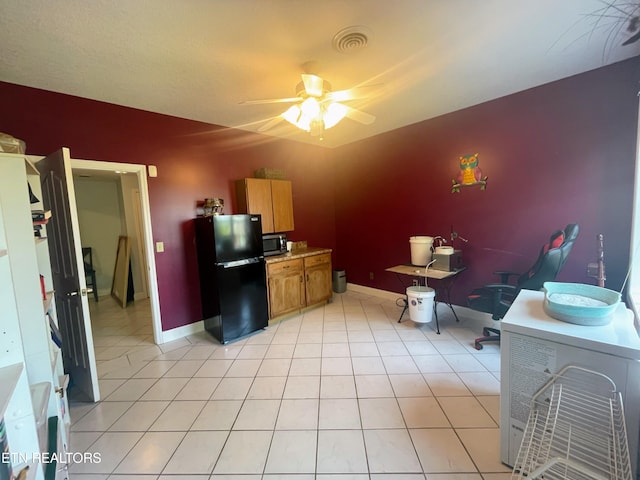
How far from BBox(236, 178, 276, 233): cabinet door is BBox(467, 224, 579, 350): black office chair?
107 inches

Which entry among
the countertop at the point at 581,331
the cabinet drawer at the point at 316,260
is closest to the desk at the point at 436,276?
the cabinet drawer at the point at 316,260

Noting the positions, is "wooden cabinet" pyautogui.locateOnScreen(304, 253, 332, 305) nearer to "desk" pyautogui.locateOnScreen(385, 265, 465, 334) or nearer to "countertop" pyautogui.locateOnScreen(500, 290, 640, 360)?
"desk" pyautogui.locateOnScreen(385, 265, 465, 334)

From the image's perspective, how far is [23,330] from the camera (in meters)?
1.39

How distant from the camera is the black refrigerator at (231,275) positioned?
3.02 meters

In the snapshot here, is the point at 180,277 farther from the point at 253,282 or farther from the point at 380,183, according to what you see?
→ the point at 380,183

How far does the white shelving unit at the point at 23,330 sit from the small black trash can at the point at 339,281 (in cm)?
378

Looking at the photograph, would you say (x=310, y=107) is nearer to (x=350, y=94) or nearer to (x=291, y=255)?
(x=350, y=94)

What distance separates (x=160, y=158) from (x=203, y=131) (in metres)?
0.65

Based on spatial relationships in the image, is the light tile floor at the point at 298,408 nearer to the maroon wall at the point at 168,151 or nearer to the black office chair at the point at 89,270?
the maroon wall at the point at 168,151

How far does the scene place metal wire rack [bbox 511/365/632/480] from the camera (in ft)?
3.57

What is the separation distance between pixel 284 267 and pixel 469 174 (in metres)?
2.66

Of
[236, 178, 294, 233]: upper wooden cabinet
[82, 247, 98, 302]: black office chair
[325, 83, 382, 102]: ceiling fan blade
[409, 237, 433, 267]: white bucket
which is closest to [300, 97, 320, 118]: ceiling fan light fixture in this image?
[325, 83, 382, 102]: ceiling fan blade

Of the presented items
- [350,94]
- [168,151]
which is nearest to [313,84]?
[350,94]

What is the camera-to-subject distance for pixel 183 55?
6.61ft
